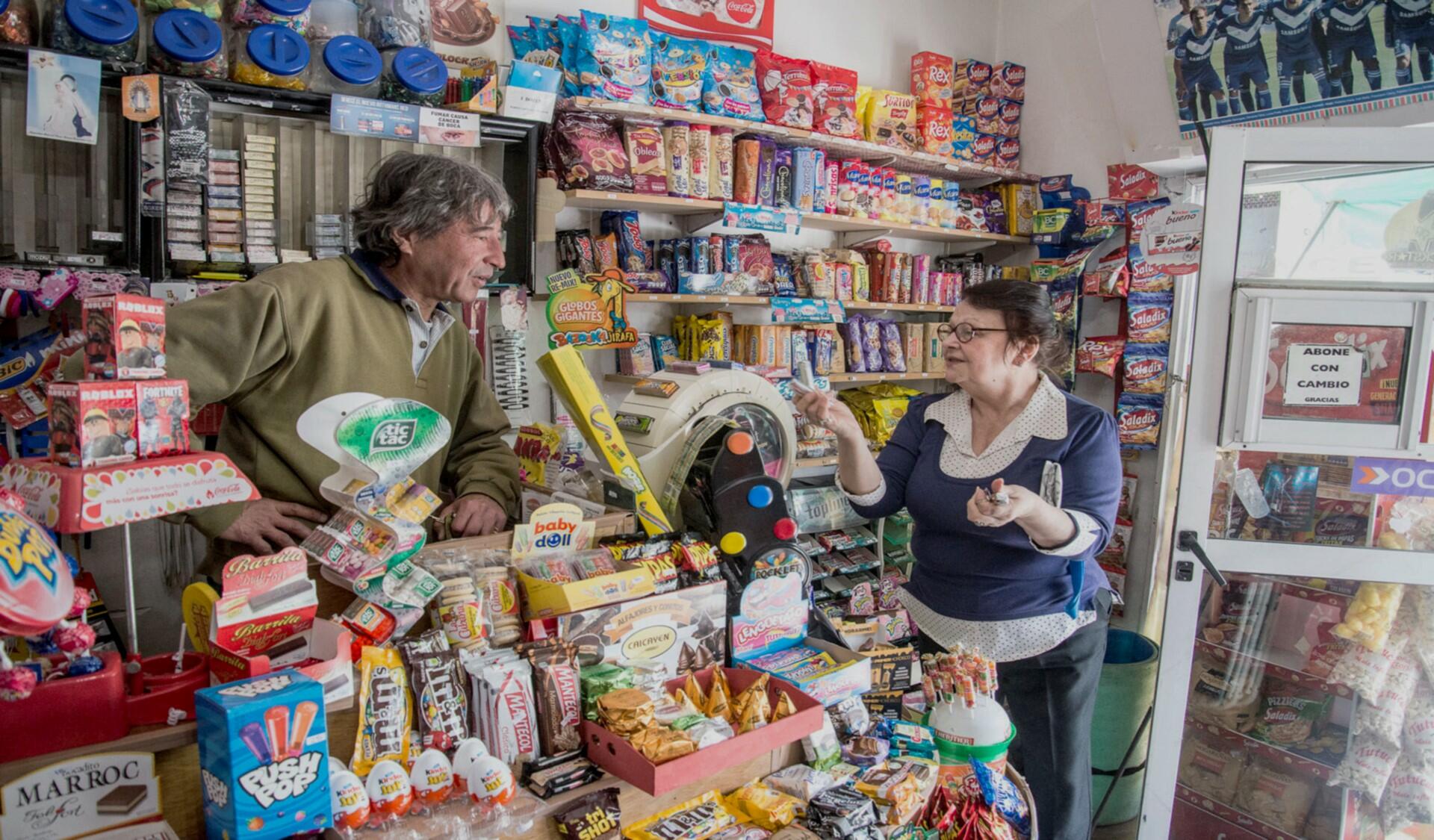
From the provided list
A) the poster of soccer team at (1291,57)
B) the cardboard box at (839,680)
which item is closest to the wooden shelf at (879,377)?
the poster of soccer team at (1291,57)

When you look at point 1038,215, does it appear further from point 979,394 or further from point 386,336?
point 386,336

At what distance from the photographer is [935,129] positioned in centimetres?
462

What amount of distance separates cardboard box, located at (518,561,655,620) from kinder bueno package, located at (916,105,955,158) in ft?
12.1

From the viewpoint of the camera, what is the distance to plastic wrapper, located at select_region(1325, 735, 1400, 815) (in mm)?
2289

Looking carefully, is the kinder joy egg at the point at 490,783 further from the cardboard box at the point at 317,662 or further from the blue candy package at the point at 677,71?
the blue candy package at the point at 677,71

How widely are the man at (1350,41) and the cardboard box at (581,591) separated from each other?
378cm

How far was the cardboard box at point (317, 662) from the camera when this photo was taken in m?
1.14

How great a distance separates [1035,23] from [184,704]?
5.38 meters

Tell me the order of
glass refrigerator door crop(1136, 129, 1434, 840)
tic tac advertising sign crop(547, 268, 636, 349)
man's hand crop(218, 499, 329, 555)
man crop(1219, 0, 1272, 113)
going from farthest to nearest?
1. man crop(1219, 0, 1272, 113)
2. tic tac advertising sign crop(547, 268, 636, 349)
3. glass refrigerator door crop(1136, 129, 1434, 840)
4. man's hand crop(218, 499, 329, 555)

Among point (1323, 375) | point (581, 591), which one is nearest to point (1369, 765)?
point (1323, 375)

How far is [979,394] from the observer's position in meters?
2.32

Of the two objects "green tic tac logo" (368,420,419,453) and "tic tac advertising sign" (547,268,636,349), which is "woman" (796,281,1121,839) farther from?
"green tic tac logo" (368,420,419,453)

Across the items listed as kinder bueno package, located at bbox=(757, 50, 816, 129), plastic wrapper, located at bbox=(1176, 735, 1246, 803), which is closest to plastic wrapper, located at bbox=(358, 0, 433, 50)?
kinder bueno package, located at bbox=(757, 50, 816, 129)

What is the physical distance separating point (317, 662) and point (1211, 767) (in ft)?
7.84
